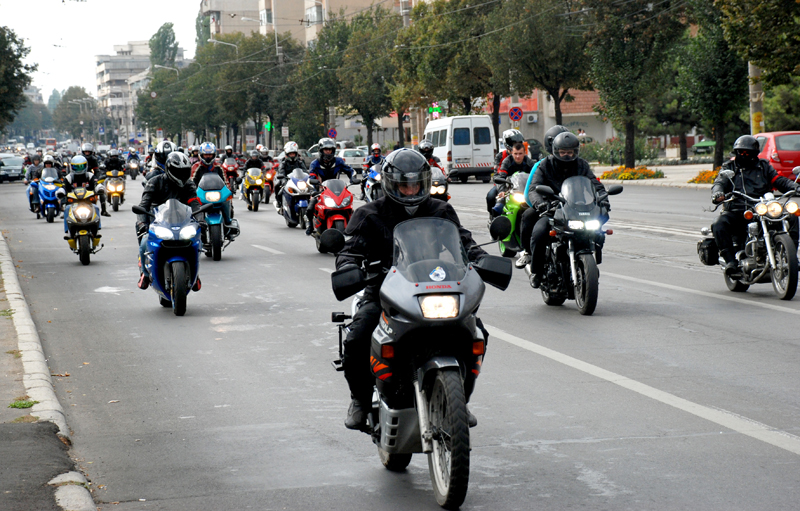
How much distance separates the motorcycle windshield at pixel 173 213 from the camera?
11195 millimetres

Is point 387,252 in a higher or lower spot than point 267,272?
higher

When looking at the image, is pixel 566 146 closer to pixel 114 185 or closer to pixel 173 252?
pixel 173 252

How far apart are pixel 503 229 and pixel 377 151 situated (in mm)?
18645

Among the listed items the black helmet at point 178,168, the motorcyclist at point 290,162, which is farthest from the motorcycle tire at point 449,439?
the motorcyclist at point 290,162

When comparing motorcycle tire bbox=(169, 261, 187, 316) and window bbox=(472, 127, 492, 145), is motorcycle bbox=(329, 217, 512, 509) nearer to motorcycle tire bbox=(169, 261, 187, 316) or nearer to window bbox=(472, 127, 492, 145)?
motorcycle tire bbox=(169, 261, 187, 316)

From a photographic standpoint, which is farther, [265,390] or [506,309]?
[506,309]

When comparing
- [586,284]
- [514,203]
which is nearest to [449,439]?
[586,284]

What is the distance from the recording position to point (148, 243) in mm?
11234

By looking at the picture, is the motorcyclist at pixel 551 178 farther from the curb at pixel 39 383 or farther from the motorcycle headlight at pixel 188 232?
the curb at pixel 39 383

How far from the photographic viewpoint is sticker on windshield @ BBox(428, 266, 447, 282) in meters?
4.70

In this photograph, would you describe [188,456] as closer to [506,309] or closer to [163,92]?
[506,309]

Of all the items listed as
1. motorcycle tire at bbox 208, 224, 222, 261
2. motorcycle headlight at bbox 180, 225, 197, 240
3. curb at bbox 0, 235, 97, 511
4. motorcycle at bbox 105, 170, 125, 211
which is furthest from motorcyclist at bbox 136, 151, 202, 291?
motorcycle at bbox 105, 170, 125, 211

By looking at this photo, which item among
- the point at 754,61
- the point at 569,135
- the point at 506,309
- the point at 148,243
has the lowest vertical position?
Result: the point at 506,309

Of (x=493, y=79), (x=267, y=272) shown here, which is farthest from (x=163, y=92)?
(x=267, y=272)
